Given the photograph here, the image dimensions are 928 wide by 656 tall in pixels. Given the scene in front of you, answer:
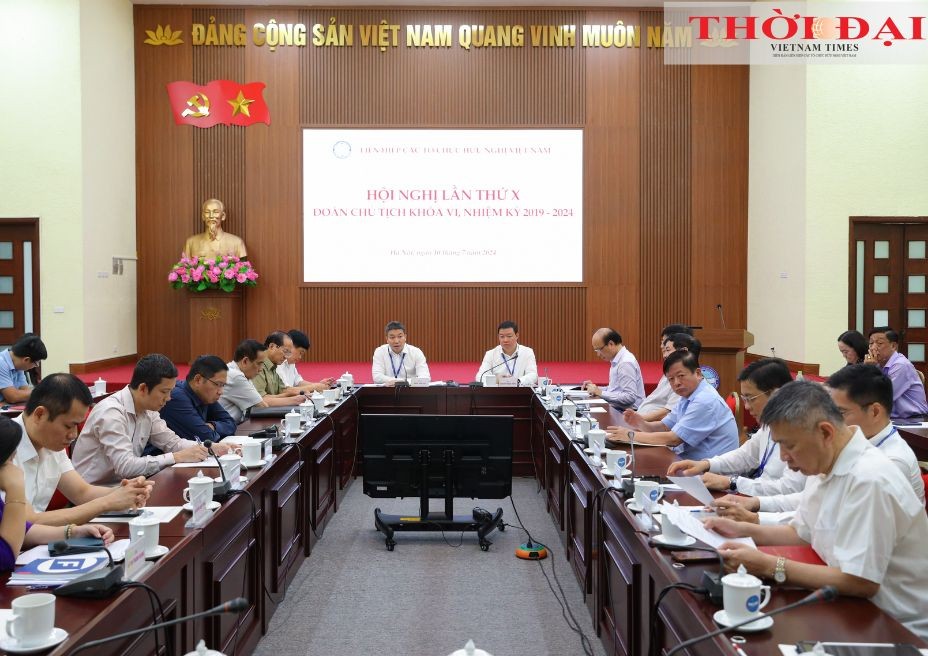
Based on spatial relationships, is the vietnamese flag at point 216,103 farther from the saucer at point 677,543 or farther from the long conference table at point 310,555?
the saucer at point 677,543

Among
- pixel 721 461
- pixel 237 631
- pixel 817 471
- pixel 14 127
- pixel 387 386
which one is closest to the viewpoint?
pixel 817 471

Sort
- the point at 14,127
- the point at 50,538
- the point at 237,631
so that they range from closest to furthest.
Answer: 1. the point at 50,538
2. the point at 237,631
3. the point at 14,127

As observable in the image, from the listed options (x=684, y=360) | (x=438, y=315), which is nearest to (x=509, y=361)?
(x=684, y=360)

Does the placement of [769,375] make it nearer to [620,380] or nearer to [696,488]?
[696,488]

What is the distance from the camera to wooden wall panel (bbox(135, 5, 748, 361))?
9.64 m

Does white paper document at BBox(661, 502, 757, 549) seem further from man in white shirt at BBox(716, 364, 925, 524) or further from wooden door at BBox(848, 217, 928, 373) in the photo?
wooden door at BBox(848, 217, 928, 373)

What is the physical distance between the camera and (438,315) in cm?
980

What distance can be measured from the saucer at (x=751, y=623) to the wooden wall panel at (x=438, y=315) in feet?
26.8

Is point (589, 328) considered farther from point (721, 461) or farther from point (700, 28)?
point (721, 461)

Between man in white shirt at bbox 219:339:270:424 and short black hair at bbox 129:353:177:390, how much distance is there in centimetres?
139

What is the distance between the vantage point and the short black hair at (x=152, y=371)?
3203mm

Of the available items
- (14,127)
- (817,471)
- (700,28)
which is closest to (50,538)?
(817,471)

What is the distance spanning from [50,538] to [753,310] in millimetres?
8857

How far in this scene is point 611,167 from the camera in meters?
9.74
